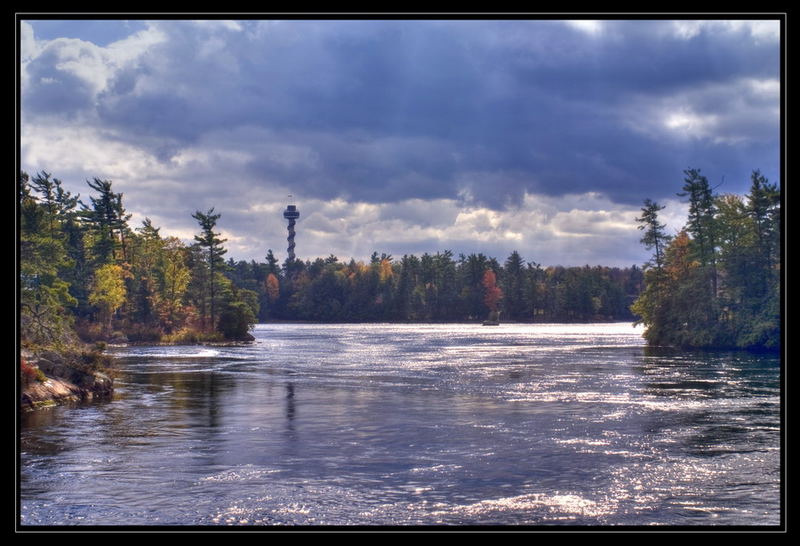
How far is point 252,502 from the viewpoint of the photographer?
1712cm

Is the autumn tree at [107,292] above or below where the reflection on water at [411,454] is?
above

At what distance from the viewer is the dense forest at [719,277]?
83062 millimetres

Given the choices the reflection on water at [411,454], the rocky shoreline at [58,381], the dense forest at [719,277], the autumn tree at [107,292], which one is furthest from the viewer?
the autumn tree at [107,292]

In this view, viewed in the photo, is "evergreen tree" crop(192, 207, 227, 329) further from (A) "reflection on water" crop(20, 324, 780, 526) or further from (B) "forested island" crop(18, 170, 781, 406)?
(A) "reflection on water" crop(20, 324, 780, 526)

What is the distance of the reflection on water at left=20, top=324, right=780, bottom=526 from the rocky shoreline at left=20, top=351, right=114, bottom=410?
1.33m

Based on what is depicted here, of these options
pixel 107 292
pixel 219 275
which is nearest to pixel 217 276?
pixel 219 275

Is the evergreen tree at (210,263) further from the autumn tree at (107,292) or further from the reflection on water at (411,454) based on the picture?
the reflection on water at (411,454)

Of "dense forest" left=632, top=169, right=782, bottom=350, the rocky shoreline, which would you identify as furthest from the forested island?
the rocky shoreline

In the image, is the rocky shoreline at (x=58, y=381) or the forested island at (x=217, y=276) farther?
the forested island at (x=217, y=276)

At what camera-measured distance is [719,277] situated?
90.7 meters

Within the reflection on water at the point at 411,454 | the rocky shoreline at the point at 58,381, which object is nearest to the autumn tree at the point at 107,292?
the reflection on water at the point at 411,454

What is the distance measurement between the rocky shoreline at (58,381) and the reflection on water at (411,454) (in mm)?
1329

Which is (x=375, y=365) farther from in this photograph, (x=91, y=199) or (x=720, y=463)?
(x=91, y=199)
